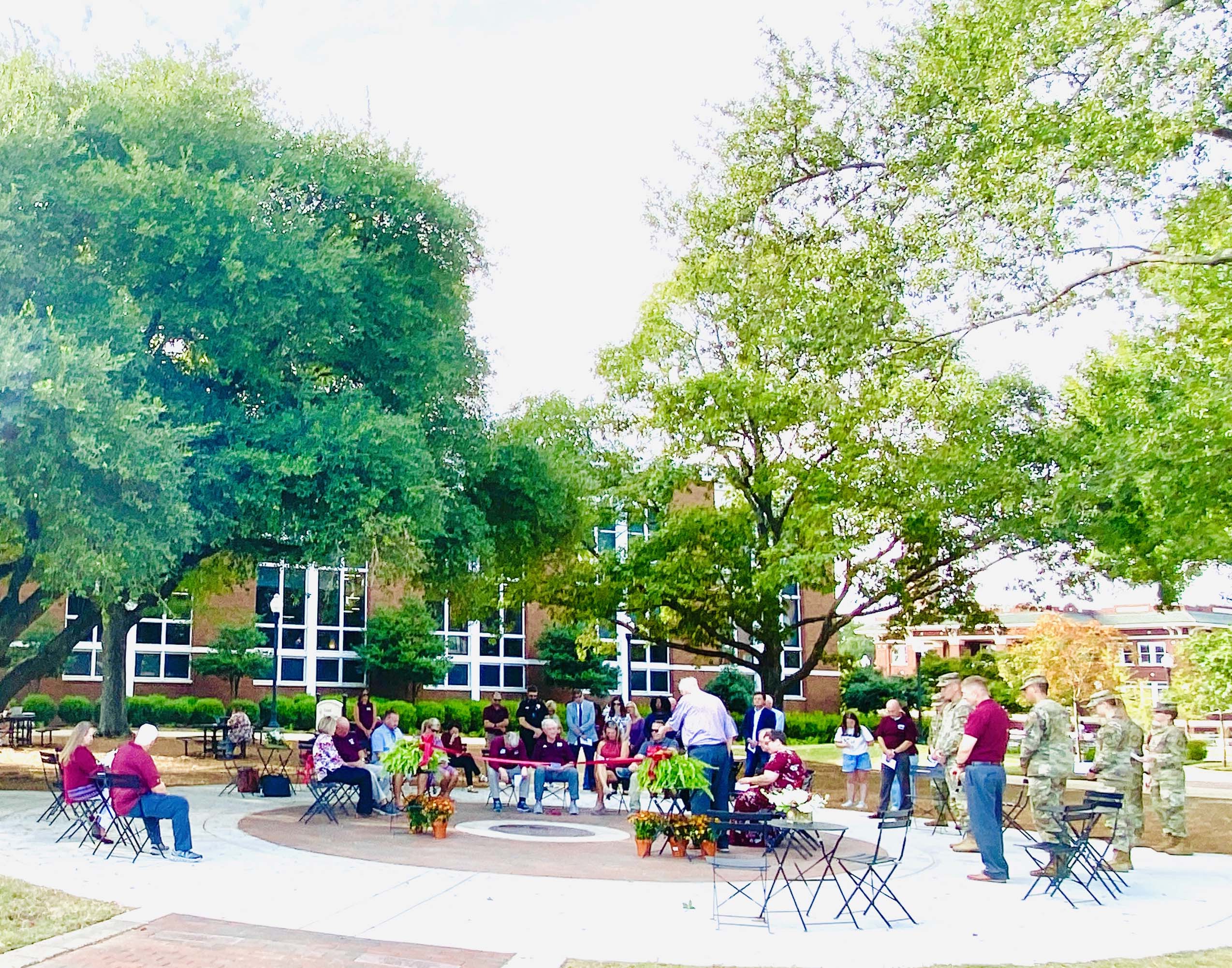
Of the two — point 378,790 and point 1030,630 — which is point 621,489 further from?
point 1030,630

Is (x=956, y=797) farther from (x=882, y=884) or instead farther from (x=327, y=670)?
(x=327, y=670)

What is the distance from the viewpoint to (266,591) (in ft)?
138

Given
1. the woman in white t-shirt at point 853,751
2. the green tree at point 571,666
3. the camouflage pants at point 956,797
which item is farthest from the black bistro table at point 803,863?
the green tree at point 571,666

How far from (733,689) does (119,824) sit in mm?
34470

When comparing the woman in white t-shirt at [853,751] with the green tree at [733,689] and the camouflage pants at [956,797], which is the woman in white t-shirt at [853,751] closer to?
the camouflage pants at [956,797]

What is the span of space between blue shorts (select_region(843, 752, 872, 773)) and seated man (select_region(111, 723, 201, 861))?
10.2 meters

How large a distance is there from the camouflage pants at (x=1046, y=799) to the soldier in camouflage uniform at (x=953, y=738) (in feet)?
4.86

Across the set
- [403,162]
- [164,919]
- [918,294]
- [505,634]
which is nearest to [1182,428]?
[918,294]

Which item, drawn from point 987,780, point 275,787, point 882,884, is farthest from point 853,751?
point 882,884

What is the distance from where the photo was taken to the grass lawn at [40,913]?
743 centimetres

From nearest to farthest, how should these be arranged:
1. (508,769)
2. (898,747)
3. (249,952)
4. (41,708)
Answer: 1. (249,952)
2. (898,747)
3. (508,769)
4. (41,708)

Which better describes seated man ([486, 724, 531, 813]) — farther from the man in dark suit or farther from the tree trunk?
the tree trunk

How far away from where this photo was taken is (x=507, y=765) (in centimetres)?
1645

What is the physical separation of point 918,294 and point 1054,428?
21.5 feet
